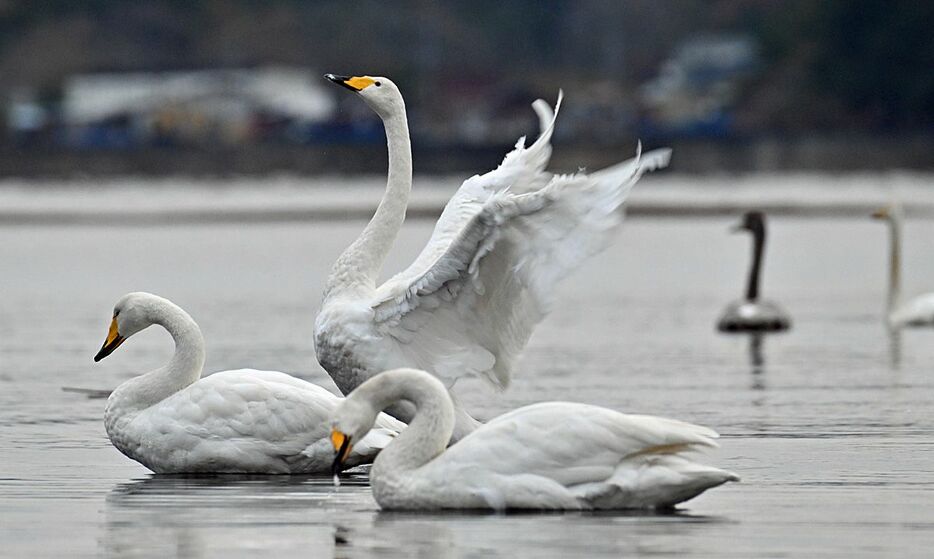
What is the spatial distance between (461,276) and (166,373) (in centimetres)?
153

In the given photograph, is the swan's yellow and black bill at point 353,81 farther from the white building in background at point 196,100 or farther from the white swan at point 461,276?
the white building in background at point 196,100

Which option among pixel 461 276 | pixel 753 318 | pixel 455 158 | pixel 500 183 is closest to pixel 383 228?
pixel 500 183

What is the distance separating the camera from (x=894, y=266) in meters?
22.4

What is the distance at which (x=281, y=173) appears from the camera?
81500 millimetres

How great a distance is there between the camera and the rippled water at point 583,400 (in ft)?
30.2

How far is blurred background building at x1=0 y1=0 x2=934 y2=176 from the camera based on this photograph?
82.7 m

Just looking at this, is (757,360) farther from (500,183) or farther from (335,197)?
(335,197)

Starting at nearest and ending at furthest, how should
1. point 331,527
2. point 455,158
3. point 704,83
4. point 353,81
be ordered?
point 331,527 → point 353,81 → point 455,158 → point 704,83

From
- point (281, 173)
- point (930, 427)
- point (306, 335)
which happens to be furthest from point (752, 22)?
point (930, 427)

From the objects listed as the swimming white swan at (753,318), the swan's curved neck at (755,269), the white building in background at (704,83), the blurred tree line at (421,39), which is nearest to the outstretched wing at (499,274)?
the swimming white swan at (753,318)

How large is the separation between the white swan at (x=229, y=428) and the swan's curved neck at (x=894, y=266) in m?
11.1

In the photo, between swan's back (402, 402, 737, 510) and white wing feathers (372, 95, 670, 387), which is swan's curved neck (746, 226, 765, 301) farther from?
swan's back (402, 402, 737, 510)

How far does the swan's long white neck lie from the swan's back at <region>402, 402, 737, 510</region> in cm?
202

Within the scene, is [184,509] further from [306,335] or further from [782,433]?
[306,335]
